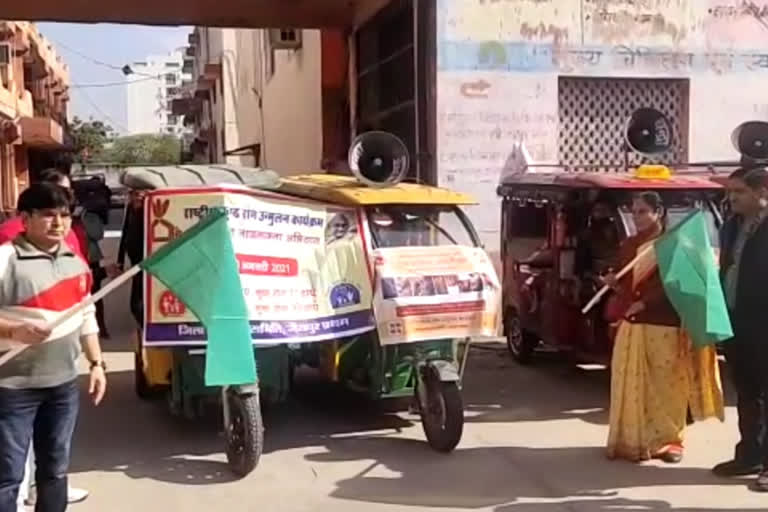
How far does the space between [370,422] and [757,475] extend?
9.26 feet

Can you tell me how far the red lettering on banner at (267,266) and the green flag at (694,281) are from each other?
7.57 feet

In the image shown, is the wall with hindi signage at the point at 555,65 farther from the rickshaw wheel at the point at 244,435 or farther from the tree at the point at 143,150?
the tree at the point at 143,150

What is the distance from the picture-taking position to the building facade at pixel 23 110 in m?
26.8

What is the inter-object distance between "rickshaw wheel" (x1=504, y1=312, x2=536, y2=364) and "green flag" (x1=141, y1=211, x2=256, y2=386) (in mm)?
4650

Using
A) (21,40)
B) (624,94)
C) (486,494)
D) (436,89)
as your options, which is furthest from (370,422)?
(21,40)

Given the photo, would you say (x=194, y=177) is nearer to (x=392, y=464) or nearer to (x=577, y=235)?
(x=392, y=464)

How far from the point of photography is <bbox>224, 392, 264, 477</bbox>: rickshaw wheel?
20.6 feet

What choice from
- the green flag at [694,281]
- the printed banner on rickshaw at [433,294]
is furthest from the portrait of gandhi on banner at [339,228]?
the green flag at [694,281]

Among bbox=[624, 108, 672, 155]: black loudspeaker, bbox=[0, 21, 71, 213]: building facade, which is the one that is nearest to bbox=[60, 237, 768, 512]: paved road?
bbox=[624, 108, 672, 155]: black loudspeaker

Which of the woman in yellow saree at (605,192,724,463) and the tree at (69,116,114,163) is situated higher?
the tree at (69,116,114,163)

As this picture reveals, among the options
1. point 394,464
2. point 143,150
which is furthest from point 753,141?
point 143,150

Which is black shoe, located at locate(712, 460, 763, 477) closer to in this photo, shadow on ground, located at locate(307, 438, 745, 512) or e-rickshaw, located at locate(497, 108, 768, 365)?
shadow on ground, located at locate(307, 438, 745, 512)

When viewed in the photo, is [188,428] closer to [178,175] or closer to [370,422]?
[370,422]

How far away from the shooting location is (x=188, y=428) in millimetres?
7676
